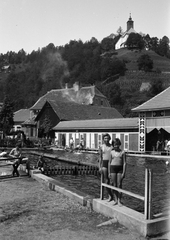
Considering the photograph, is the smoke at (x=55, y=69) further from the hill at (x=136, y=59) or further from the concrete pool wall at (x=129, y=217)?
the concrete pool wall at (x=129, y=217)

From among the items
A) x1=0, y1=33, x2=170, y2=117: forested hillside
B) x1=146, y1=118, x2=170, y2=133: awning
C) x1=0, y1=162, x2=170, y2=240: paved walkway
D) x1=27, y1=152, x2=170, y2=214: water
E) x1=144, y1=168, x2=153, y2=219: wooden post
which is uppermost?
x1=0, y1=33, x2=170, y2=117: forested hillside

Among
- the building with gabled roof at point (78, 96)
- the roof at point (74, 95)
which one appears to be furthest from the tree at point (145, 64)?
the roof at point (74, 95)

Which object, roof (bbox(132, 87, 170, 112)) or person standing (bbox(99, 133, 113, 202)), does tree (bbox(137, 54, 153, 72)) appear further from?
person standing (bbox(99, 133, 113, 202))

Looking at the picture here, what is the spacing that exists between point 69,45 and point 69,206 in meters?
→ 104

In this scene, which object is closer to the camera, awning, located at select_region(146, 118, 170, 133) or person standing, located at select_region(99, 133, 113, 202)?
person standing, located at select_region(99, 133, 113, 202)

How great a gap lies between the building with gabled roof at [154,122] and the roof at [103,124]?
4.46ft

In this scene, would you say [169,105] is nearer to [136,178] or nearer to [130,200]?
[136,178]

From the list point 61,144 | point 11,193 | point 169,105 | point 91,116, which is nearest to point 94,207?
point 11,193

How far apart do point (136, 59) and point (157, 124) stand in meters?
110

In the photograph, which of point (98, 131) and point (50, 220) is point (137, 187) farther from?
point (98, 131)

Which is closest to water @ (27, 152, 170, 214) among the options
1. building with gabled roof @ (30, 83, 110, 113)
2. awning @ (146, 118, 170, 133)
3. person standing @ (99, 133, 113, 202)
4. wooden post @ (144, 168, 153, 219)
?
person standing @ (99, 133, 113, 202)

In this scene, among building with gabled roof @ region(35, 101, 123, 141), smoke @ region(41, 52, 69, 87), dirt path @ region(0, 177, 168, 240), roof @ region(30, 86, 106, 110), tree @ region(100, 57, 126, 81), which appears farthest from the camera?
tree @ region(100, 57, 126, 81)

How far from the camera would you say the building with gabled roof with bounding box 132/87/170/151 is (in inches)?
1182

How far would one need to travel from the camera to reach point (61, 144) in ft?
137
